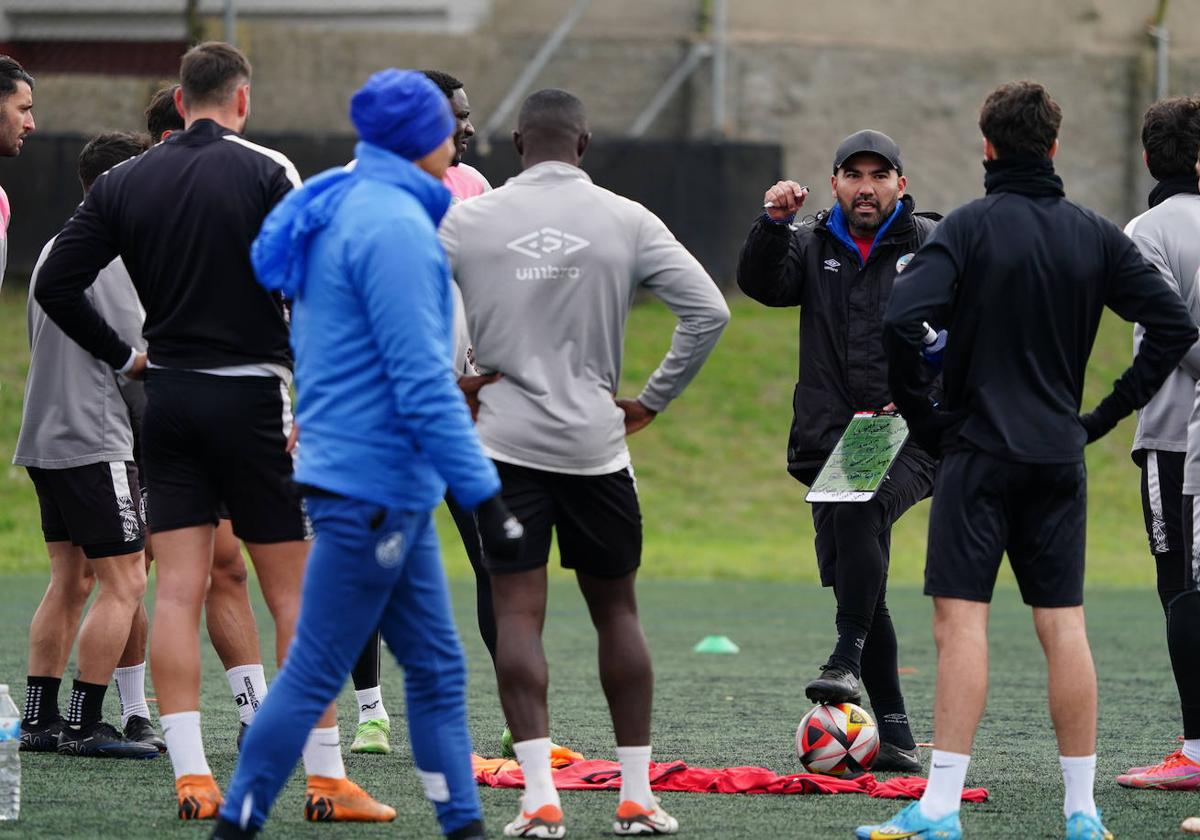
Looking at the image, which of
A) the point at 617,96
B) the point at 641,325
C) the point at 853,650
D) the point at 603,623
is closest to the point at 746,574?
the point at 641,325

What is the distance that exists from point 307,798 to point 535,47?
52.7ft

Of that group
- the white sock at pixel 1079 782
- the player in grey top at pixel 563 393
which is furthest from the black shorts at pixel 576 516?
the white sock at pixel 1079 782

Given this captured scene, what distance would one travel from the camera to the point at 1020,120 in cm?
525

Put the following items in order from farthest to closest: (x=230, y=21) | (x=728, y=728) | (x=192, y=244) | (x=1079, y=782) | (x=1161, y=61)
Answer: (x=1161, y=61) → (x=230, y=21) → (x=728, y=728) → (x=192, y=244) → (x=1079, y=782)

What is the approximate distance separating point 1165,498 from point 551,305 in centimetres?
267

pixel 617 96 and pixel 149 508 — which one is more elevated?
pixel 617 96

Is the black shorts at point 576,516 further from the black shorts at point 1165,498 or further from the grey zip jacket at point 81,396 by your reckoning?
the black shorts at point 1165,498

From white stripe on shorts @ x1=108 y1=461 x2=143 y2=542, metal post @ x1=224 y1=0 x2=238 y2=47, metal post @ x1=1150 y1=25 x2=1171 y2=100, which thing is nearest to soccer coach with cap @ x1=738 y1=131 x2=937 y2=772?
white stripe on shorts @ x1=108 y1=461 x2=143 y2=542

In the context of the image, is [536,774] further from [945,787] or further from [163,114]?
[163,114]

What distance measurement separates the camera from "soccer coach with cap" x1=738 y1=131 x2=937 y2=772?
6746 mm

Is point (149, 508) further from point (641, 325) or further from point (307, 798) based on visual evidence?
point (641, 325)

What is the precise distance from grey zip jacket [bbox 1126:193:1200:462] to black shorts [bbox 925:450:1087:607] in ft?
4.58

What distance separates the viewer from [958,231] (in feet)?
17.1

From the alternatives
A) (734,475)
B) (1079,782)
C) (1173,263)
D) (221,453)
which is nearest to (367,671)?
(221,453)
